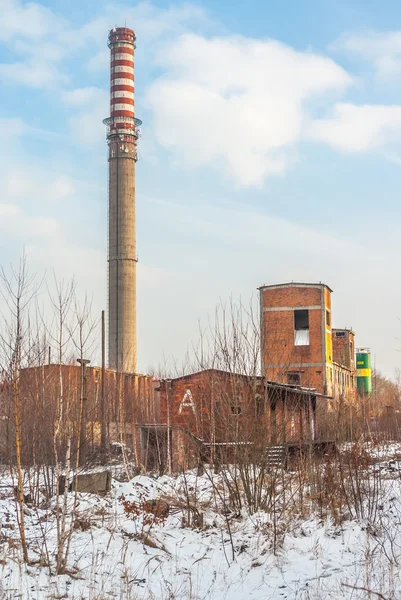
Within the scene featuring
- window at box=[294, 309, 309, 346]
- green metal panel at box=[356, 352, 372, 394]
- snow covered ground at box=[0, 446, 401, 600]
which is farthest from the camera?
green metal panel at box=[356, 352, 372, 394]

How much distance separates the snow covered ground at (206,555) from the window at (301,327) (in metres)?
27.4

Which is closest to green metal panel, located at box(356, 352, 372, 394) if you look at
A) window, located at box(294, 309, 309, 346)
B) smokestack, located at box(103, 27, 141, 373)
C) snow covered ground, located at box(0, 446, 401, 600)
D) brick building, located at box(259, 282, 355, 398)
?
brick building, located at box(259, 282, 355, 398)

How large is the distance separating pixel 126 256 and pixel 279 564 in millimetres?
40761

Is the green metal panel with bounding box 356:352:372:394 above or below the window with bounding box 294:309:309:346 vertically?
below

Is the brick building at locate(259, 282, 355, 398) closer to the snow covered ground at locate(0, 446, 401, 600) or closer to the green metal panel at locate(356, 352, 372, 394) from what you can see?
the green metal panel at locate(356, 352, 372, 394)

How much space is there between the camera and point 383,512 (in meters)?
10.2

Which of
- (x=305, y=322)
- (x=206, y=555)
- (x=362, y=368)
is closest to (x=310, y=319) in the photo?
(x=305, y=322)

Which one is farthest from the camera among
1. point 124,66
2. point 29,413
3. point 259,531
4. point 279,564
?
point 124,66

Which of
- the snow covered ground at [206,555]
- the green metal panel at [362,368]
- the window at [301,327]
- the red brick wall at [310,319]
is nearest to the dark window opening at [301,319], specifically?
the window at [301,327]

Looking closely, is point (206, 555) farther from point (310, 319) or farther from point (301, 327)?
point (301, 327)

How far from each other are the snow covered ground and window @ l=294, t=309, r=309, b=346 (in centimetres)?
→ 2742

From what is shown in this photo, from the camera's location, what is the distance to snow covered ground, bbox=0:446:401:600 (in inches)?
286

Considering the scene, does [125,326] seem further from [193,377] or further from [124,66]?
[193,377]

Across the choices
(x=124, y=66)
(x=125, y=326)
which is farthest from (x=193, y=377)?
(x=124, y=66)
